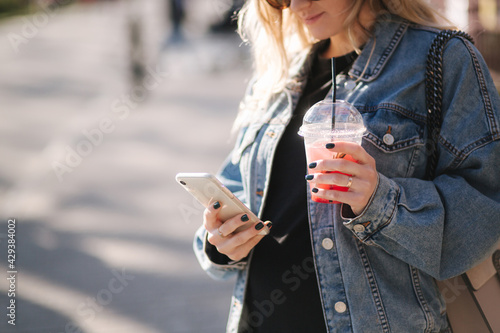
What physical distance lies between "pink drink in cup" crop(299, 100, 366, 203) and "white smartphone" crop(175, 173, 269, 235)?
0.25 meters

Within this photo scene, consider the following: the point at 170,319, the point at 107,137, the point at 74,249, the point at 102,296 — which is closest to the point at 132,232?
the point at 74,249

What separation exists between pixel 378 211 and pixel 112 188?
5389 millimetres

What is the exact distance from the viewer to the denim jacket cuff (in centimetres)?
154

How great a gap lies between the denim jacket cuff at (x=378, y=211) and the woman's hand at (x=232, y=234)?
12.7 inches

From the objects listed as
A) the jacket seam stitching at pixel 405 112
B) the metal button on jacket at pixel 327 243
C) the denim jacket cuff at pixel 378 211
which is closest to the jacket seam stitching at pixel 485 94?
the jacket seam stitching at pixel 405 112

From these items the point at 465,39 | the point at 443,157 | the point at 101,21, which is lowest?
the point at 101,21

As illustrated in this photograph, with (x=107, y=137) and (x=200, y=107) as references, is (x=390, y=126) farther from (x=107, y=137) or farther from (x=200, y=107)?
(x=200, y=107)

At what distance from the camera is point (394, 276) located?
1.70 meters

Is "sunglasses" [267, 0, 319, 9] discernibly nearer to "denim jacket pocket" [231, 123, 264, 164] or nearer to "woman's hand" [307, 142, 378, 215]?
"denim jacket pocket" [231, 123, 264, 164]

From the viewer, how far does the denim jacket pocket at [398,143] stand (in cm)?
171

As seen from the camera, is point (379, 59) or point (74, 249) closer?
point (379, 59)

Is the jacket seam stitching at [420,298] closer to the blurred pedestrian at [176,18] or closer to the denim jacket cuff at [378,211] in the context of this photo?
the denim jacket cuff at [378,211]

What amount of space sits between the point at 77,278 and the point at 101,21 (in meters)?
25.5

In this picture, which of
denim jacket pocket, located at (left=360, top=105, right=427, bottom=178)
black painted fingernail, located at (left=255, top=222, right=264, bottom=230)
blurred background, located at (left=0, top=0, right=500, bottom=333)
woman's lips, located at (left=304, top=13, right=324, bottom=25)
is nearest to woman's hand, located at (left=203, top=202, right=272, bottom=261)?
black painted fingernail, located at (left=255, top=222, right=264, bottom=230)
